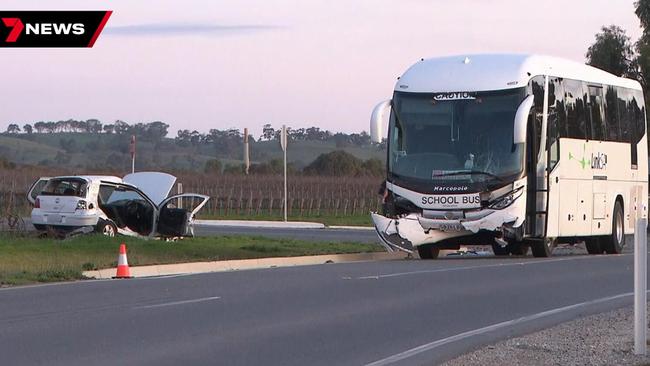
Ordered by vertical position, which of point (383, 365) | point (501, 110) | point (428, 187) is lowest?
point (383, 365)

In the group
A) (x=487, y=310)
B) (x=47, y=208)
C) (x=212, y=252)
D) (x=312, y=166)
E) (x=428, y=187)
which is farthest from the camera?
(x=312, y=166)

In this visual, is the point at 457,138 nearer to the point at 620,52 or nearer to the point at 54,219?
the point at 54,219

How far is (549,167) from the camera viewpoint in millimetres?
24953

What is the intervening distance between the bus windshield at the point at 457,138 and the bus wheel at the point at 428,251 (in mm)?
2506

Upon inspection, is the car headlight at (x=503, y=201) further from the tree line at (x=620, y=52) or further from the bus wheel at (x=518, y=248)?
the tree line at (x=620, y=52)

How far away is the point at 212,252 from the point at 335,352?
14672 mm

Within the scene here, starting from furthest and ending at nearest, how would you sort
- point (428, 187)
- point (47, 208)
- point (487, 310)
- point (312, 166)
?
point (312, 166) → point (47, 208) → point (428, 187) → point (487, 310)

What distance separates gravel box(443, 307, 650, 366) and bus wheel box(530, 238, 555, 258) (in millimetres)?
11031

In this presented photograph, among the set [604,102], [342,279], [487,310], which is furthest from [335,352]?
[604,102]

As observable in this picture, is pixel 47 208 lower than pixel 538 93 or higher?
lower

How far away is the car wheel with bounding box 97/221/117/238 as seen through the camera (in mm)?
28234

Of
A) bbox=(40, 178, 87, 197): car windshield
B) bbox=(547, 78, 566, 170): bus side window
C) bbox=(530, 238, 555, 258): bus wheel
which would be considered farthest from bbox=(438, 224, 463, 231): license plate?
bbox=(40, 178, 87, 197): car windshield

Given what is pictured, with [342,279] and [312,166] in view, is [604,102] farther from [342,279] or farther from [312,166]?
[312,166]

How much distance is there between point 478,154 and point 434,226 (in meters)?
1.63
